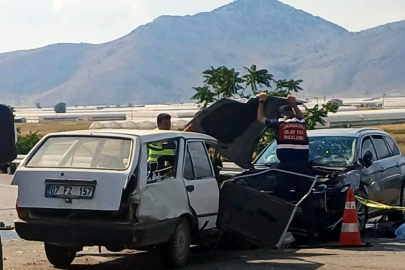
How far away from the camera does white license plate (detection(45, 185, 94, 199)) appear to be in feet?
26.2

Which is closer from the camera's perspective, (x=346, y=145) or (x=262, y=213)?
(x=262, y=213)

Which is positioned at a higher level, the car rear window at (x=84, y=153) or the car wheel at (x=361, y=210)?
the car rear window at (x=84, y=153)

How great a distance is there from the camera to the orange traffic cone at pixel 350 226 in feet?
34.6

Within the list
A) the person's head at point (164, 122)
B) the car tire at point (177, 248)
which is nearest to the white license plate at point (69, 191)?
the car tire at point (177, 248)

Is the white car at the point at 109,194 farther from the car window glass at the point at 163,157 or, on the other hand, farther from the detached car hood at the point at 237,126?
the detached car hood at the point at 237,126

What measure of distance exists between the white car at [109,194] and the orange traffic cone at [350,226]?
2363 millimetres

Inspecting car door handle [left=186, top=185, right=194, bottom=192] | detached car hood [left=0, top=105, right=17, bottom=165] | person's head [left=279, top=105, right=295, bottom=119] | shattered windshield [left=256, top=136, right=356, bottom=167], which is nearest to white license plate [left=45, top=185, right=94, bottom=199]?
car door handle [left=186, top=185, right=194, bottom=192]

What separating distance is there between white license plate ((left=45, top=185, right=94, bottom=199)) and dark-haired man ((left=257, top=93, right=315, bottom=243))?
338cm

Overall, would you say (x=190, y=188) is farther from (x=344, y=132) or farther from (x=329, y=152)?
(x=344, y=132)

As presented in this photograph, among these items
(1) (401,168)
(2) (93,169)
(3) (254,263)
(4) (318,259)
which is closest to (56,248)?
(2) (93,169)

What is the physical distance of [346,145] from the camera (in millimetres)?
12266

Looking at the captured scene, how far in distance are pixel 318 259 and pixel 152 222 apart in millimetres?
2270

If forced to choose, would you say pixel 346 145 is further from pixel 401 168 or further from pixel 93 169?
pixel 93 169

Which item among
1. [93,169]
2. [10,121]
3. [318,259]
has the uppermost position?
[10,121]
